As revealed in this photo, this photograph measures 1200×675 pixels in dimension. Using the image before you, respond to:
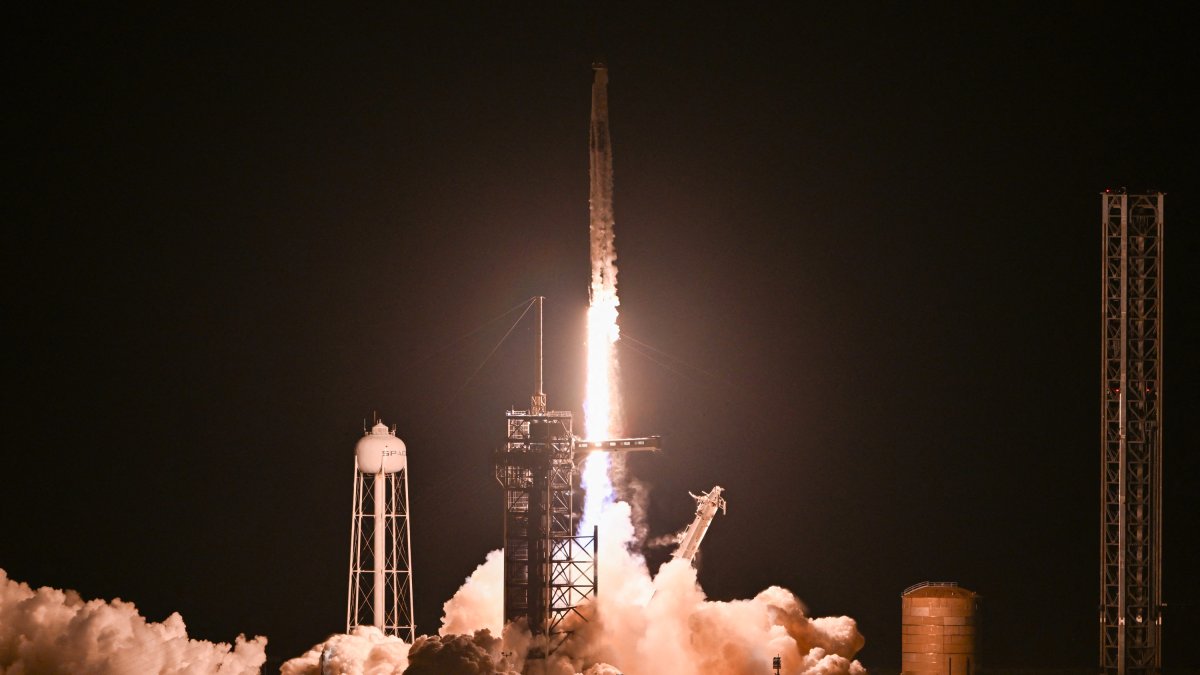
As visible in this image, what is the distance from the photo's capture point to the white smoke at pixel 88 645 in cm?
4481

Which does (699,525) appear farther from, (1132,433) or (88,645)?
(88,645)

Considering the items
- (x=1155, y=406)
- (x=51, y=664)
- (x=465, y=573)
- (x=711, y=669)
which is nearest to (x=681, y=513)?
(x=465, y=573)

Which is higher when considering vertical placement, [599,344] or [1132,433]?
[599,344]

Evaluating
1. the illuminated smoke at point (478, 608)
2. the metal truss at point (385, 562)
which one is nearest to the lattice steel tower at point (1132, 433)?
the illuminated smoke at point (478, 608)

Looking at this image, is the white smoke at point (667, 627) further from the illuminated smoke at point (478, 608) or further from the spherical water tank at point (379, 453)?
the spherical water tank at point (379, 453)

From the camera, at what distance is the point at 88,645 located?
44.9m

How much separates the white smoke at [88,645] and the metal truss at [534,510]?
21.7 ft

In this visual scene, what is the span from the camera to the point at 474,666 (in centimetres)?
4319

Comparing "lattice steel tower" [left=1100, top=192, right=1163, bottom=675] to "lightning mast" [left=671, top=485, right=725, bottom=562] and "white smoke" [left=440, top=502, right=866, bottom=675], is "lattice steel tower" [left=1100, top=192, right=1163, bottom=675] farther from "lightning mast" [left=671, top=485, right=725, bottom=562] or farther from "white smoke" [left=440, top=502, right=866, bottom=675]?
"lightning mast" [left=671, top=485, right=725, bottom=562]

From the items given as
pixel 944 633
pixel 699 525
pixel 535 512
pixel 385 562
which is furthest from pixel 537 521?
pixel 944 633

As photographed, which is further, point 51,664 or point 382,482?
point 382,482

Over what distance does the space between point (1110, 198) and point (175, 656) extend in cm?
2463

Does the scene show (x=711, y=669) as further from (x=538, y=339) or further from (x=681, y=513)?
(x=681, y=513)

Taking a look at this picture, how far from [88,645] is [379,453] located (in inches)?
352
